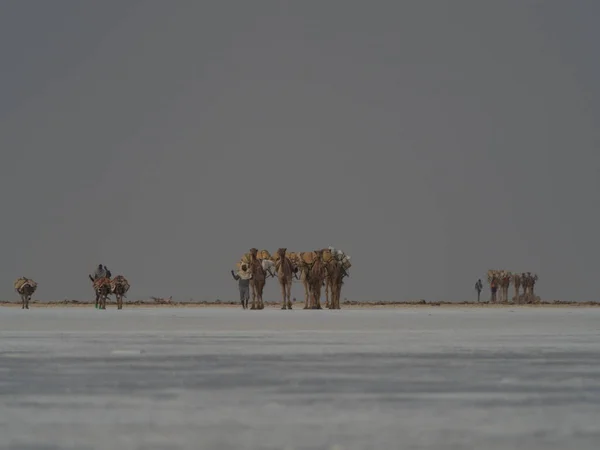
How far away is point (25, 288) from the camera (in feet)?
152

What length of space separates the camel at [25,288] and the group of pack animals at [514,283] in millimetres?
22027

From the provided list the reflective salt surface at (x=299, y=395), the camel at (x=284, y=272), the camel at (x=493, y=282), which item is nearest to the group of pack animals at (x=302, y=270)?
the camel at (x=284, y=272)

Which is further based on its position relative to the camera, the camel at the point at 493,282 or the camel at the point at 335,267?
the camel at the point at 493,282

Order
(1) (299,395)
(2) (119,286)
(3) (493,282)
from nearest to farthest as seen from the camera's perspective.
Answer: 1. (1) (299,395)
2. (2) (119,286)
3. (3) (493,282)

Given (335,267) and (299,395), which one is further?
(335,267)

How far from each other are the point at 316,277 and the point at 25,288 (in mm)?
9482

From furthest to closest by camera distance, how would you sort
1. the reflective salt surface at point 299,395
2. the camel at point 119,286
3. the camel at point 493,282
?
the camel at point 493,282
the camel at point 119,286
the reflective salt surface at point 299,395

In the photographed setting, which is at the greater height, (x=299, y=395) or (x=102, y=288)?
(x=102, y=288)

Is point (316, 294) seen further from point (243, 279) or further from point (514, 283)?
point (514, 283)

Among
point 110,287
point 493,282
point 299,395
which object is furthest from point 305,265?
point 299,395

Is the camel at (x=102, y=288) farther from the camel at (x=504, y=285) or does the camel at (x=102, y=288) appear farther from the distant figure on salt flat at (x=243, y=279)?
the camel at (x=504, y=285)

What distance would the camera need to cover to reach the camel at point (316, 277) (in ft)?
146

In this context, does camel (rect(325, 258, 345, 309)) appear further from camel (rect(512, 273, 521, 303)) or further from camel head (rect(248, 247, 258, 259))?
camel (rect(512, 273, 521, 303))

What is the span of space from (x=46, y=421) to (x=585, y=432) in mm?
3007
